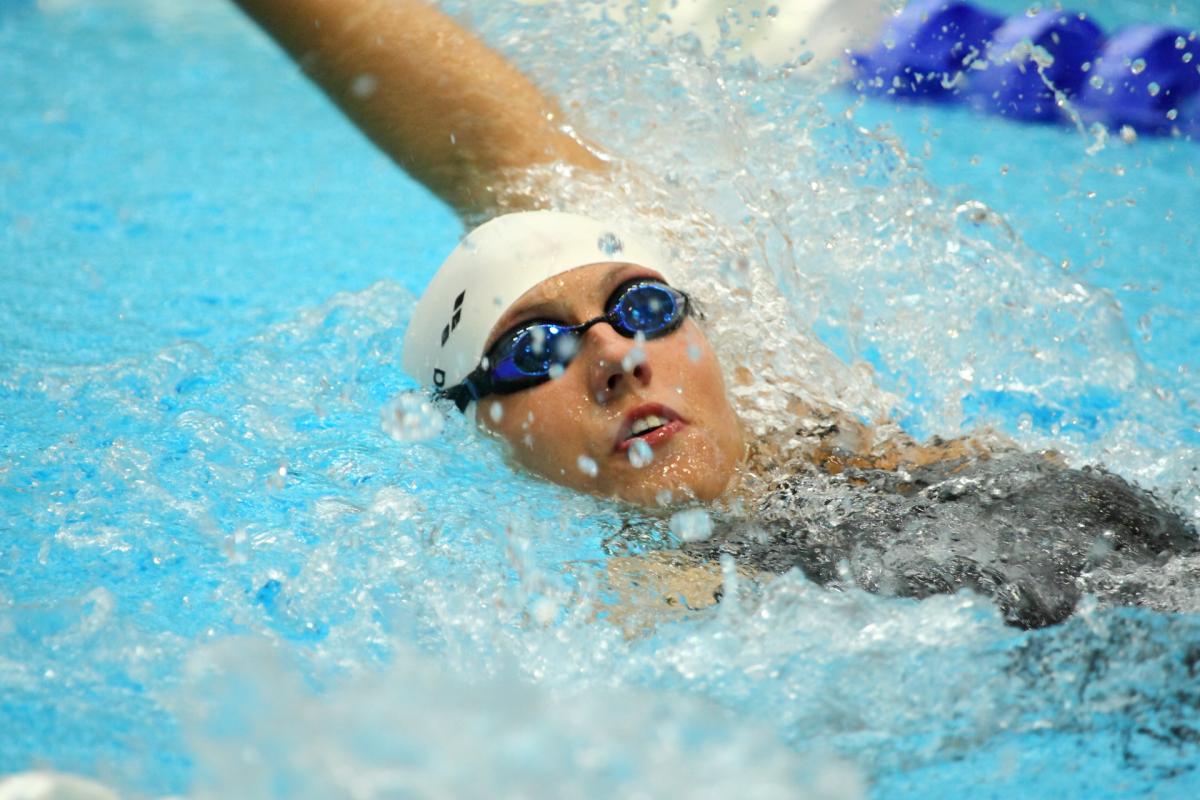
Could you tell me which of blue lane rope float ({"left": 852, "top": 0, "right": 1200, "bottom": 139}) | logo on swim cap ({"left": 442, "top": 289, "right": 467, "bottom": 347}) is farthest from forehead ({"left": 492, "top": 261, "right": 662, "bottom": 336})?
blue lane rope float ({"left": 852, "top": 0, "right": 1200, "bottom": 139})

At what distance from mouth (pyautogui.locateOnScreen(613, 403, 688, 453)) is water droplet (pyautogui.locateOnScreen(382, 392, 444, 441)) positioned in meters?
0.41

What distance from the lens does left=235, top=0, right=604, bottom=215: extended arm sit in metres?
2.47

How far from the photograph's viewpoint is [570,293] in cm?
204

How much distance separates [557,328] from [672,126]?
36.4 inches

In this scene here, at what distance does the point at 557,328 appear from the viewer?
6.57 feet

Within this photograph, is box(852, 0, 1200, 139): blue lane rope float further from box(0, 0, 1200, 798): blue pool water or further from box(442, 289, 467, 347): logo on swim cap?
box(442, 289, 467, 347): logo on swim cap

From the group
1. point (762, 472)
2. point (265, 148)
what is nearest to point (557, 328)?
point (762, 472)

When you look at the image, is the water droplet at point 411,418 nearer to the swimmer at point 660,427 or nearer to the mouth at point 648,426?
the swimmer at point 660,427

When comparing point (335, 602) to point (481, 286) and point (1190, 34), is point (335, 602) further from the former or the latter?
point (1190, 34)

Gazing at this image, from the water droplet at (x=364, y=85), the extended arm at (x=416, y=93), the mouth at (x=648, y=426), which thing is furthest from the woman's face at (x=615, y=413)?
the water droplet at (x=364, y=85)

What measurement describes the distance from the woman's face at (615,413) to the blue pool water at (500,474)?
8 centimetres

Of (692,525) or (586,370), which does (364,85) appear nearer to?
(586,370)

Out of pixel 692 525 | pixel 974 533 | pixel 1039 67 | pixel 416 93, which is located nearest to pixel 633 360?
pixel 692 525

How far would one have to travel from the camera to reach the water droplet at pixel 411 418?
84.5 inches
